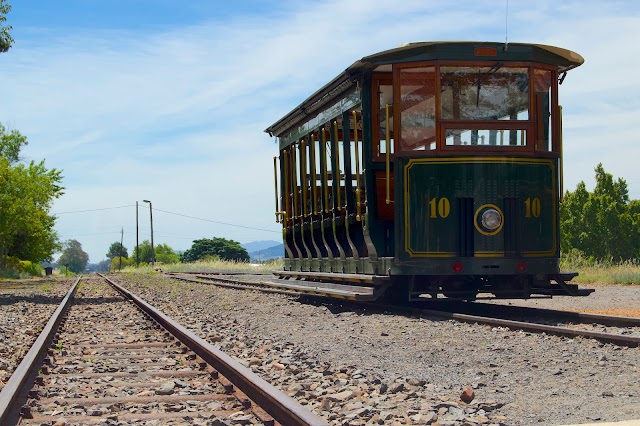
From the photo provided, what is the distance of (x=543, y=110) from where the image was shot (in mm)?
10883

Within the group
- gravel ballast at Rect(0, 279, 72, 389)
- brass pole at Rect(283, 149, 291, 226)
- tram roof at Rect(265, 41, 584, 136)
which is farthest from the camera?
brass pole at Rect(283, 149, 291, 226)

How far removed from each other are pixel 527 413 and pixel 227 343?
443cm

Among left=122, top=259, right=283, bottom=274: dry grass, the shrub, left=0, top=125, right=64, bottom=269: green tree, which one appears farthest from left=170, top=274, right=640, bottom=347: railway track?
the shrub

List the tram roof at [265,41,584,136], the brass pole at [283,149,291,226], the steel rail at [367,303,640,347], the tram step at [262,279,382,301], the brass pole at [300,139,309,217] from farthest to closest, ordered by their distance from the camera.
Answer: the brass pole at [283,149,291,226], the brass pole at [300,139,309,217], the tram step at [262,279,382,301], the tram roof at [265,41,584,136], the steel rail at [367,303,640,347]

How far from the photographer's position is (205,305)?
15.7 m

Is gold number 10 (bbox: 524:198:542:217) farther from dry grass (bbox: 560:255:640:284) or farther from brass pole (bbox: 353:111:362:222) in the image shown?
dry grass (bbox: 560:255:640:284)

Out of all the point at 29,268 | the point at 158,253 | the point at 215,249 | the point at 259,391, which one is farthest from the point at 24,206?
the point at 158,253

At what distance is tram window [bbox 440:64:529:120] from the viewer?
1073 cm

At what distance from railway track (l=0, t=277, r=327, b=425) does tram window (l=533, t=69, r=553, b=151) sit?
517 cm

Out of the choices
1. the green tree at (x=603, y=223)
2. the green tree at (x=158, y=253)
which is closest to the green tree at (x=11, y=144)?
the green tree at (x=603, y=223)

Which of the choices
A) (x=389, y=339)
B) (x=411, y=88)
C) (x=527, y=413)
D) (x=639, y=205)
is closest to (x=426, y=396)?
(x=527, y=413)

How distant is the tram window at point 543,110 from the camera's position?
428 inches

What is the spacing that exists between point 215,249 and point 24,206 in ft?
267

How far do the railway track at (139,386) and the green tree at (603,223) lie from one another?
65364 millimetres
